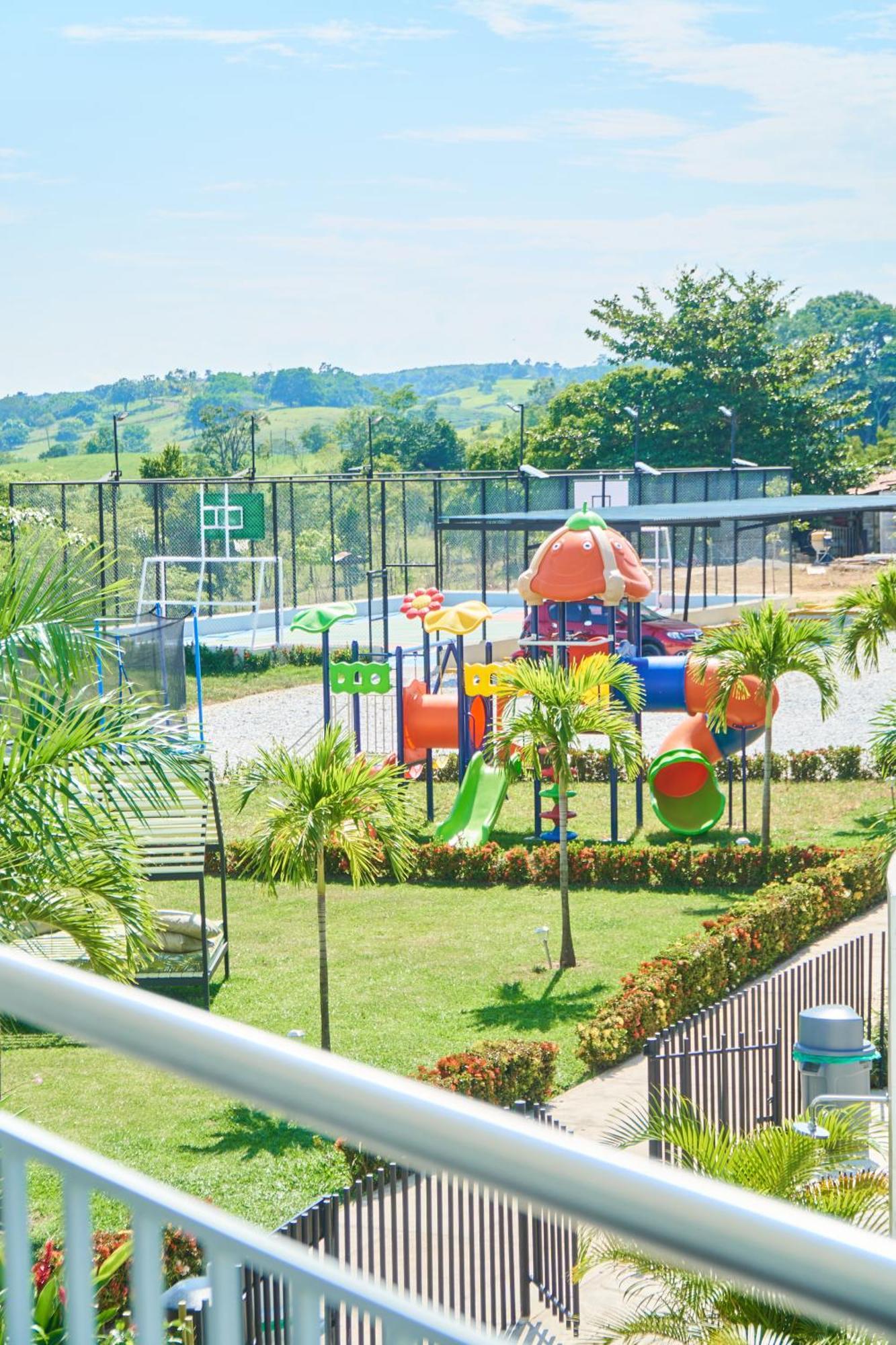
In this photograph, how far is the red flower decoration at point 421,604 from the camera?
21.3 meters

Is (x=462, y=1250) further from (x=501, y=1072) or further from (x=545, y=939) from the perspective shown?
(x=545, y=939)

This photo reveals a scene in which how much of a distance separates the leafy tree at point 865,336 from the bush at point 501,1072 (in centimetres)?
13041

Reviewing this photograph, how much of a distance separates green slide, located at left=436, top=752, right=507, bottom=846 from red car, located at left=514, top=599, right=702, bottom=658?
1686mm

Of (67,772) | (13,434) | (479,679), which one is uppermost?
(13,434)

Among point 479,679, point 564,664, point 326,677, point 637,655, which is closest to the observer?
point 479,679

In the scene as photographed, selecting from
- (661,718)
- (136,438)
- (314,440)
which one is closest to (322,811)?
(661,718)

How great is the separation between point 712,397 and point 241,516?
26.6m

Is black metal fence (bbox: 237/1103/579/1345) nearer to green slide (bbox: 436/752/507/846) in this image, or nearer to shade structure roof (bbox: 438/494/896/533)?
green slide (bbox: 436/752/507/846)

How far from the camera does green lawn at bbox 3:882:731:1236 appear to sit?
10555 millimetres

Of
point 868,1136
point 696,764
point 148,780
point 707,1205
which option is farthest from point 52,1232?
point 696,764

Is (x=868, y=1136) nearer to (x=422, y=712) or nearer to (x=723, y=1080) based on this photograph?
(x=723, y=1080)

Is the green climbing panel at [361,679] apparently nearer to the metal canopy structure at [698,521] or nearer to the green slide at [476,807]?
the green slide at [476,807]

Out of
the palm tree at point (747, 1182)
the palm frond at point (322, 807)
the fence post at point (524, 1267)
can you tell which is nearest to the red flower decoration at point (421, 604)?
the palm frond at point (322, 807)

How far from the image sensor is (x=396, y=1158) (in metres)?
1.39
